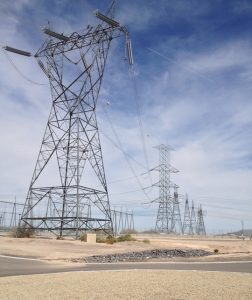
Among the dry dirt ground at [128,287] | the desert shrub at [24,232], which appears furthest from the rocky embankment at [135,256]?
the desert shrub at [24,232]

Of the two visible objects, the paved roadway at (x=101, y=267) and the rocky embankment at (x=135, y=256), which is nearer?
the paved roadway at (x=101, y=267)

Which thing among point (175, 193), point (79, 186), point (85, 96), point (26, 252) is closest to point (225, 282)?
point (26, 252)

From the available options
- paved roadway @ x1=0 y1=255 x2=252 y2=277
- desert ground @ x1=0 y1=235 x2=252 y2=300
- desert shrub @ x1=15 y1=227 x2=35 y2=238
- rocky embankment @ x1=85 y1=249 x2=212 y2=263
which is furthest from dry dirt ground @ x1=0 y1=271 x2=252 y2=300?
desert shrub @ x1=15 y1=227 x2=35 y2=238

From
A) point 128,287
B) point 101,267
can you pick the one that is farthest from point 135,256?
point 128,287

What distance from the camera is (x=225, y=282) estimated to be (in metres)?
14.2

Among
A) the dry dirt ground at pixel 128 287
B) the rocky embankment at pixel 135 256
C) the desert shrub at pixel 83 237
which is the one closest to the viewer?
the dry dirt ground at pixel 128 287

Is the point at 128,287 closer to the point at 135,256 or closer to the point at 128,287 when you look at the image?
the point at 128,287

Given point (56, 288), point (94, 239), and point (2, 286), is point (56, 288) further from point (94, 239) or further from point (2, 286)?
point (94, 239)

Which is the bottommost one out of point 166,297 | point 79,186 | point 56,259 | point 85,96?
point 166,297

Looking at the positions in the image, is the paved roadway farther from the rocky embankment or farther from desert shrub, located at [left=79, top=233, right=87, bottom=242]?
desert shrub, located at [left=79, top=233, right=87, bottom=242]

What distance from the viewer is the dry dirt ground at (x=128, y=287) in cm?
1155

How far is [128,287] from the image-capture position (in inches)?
520

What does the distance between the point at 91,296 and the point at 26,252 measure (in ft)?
70.8

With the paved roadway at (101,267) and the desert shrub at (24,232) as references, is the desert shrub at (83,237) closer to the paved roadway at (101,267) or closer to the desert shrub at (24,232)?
the desert shrub at (24,232)
